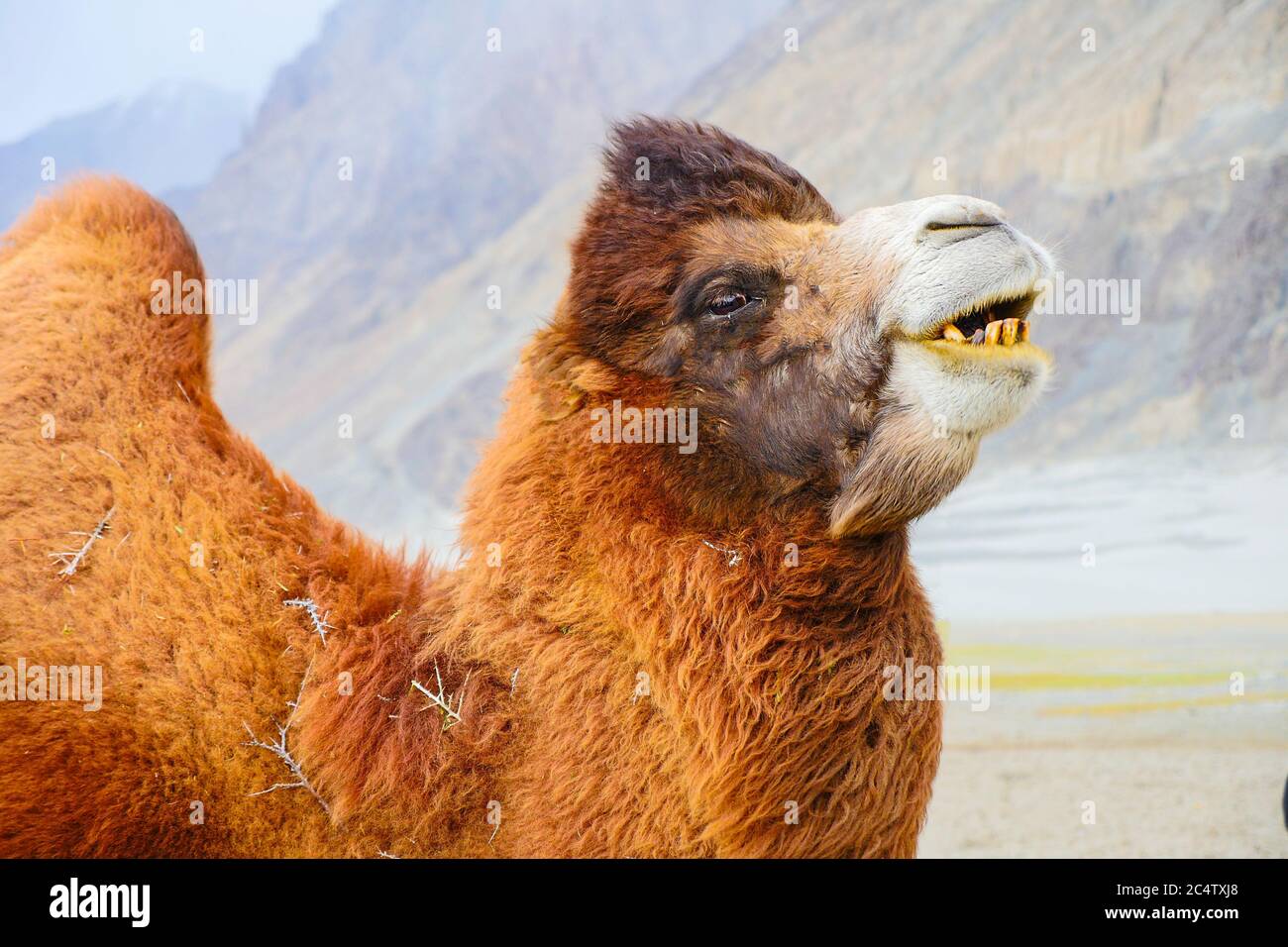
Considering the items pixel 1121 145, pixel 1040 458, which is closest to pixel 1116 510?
pixel 1040 458

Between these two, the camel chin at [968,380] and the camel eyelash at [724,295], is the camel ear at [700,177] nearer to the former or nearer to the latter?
the camel eyelash at [724,295]

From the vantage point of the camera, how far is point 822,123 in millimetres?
43000

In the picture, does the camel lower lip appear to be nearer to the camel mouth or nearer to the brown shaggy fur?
the camel mouth

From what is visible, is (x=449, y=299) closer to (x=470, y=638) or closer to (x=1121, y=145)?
(x=1121, y=145)

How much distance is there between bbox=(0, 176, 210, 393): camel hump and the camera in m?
4.37

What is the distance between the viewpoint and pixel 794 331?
13.5 ft

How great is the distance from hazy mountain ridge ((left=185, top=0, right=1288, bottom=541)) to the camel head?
2.97 meters

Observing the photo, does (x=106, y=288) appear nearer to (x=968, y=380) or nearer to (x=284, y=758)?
(x=284, y=758)

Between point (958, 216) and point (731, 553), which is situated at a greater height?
point (958, 216)

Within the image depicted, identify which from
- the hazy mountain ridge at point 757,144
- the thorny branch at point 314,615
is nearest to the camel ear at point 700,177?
the thorny branch at point 314,615

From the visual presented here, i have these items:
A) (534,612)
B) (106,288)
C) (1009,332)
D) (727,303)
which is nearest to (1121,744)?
(1009,332)

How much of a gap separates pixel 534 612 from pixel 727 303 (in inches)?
45.5

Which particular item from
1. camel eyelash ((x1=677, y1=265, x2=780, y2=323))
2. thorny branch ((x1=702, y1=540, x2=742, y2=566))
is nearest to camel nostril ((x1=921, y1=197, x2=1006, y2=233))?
camel eyelash ((x1=677, y1=265, x2=780, y2=323))

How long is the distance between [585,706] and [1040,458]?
24682 millimetres
